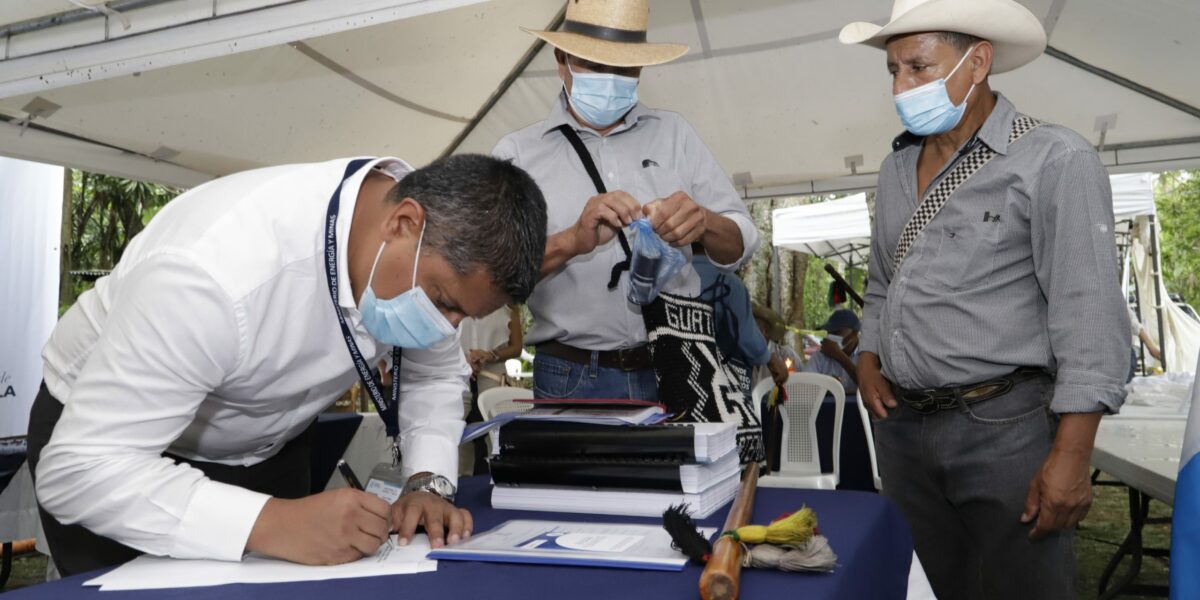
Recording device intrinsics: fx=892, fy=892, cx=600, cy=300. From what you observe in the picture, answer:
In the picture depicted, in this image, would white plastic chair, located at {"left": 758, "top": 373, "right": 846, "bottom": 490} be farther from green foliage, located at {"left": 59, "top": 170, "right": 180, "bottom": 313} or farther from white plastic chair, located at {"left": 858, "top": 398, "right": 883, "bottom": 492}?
green foliage, located at {"left": 59, "top": 170, "right": 180, "bottom": 313}

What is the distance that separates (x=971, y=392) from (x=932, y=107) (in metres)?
0.66

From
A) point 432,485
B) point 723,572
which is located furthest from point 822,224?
point 723,572

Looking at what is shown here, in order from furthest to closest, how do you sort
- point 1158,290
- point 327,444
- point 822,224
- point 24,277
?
point 1158,290, point 822,224, point 24,277, point 327,444

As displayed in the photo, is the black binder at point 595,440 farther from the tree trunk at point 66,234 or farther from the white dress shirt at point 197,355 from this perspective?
the tree trunk at point 66,234

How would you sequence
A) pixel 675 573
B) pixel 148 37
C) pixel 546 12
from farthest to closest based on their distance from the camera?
1. pixel 546 12
2. pixel 148 37
3. pixel 675 573

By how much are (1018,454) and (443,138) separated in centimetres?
436

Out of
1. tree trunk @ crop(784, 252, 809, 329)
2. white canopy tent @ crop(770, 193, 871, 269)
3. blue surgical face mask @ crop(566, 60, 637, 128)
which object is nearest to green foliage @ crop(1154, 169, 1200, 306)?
tree trunk @ crop(784, 252, 809, 329)

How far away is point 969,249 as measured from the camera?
1.97m

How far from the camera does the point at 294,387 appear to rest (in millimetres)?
1449

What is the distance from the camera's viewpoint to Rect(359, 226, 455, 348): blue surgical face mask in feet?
4.47

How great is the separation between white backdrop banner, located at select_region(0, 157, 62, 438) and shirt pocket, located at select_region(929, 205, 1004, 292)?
14.2 feet

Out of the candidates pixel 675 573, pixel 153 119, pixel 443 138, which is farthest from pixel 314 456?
pixel 675 573

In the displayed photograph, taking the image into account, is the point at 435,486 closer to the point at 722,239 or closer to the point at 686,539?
the point at 686,539

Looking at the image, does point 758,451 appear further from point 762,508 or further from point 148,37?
point 148,37
